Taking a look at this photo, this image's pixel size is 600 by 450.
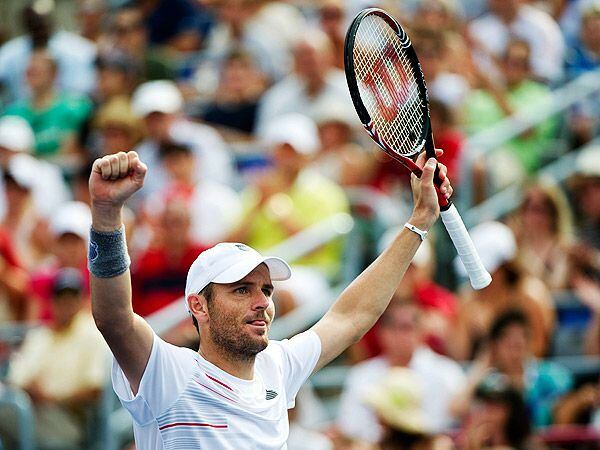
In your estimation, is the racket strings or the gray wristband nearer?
the gray wristband

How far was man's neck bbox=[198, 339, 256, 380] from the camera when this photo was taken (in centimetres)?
468

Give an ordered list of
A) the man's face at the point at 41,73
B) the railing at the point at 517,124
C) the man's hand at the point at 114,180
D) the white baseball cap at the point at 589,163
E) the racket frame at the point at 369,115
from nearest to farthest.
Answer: the man's hand at the point at 114,180
the racket frame at the point at 369,115
the white baseball cap at the point at 589,163
the railing at the point at 517,124
the man's face at the point at 41,73

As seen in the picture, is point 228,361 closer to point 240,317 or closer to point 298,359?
point 240,317

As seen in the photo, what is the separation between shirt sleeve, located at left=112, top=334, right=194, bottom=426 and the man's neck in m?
0.14

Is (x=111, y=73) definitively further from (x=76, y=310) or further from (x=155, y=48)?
(x=76, y=310)

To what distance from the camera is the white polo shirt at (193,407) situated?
452cm

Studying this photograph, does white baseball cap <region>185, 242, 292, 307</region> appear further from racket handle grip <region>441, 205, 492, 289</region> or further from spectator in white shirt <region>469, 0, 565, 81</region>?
spectator in white shirt <region>469, 0, 565, 81</region>

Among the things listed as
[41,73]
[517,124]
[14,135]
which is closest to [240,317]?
[517,124]

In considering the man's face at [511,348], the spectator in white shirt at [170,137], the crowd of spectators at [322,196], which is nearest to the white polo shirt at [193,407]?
the crowd of spectators at [322,196]

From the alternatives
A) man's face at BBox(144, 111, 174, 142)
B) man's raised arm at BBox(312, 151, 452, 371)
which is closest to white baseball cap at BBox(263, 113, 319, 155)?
man's face at BBox(144, 111, 174, 142)

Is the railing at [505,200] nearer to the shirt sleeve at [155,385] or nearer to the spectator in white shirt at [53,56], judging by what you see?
the spectator in white shirt at [53,56]

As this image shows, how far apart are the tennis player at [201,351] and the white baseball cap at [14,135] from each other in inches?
246

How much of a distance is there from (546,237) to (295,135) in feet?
5.89

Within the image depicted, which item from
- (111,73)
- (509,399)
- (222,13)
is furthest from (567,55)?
(509,399)
